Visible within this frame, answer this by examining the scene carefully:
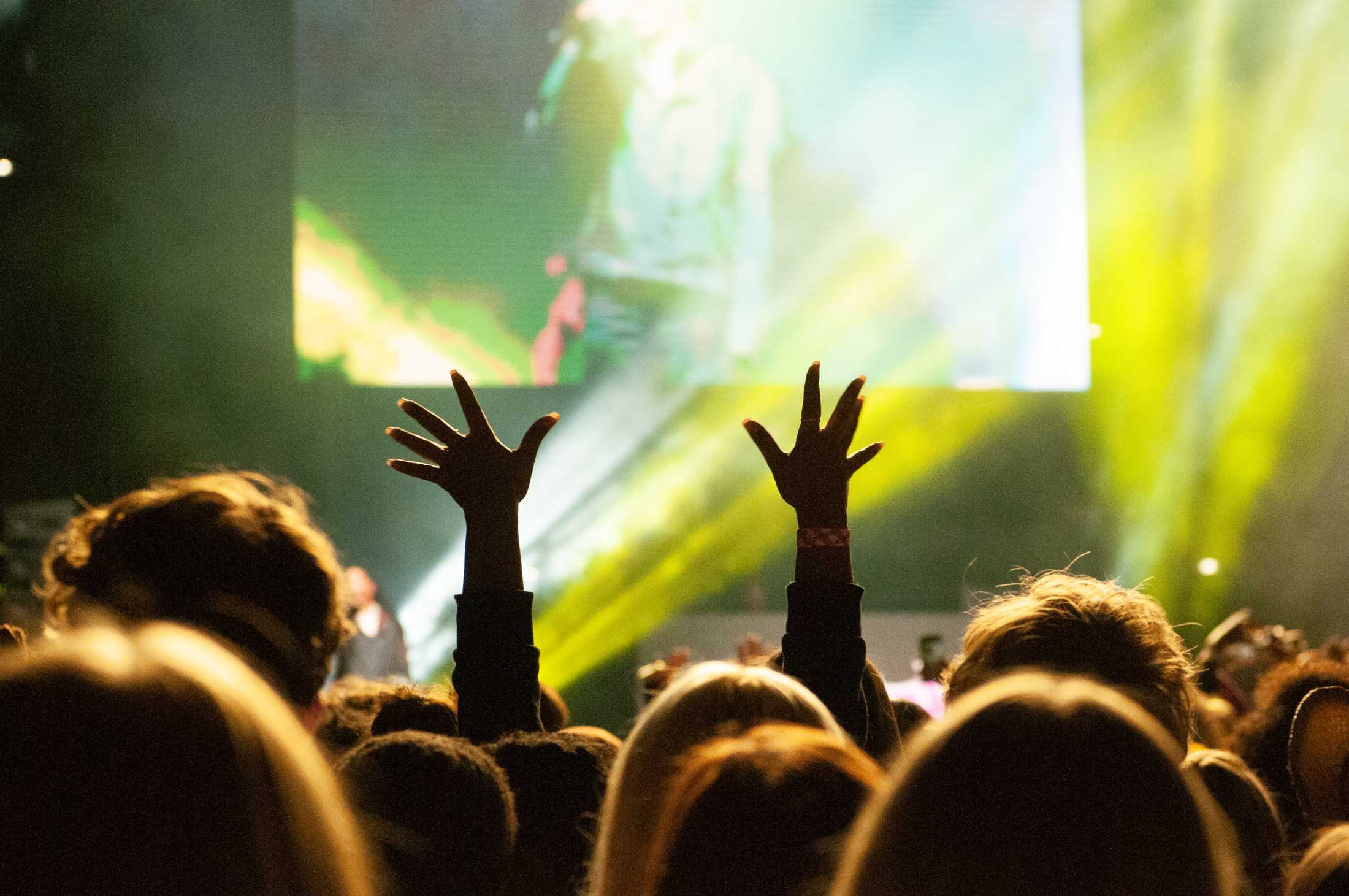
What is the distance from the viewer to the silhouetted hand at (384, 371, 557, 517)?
185 centimetres

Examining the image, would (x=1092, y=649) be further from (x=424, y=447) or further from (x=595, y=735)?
(x=424, y=447)

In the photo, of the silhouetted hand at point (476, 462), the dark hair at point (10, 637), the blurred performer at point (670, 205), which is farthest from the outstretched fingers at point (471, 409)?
the blurred performer at point (670, 205)

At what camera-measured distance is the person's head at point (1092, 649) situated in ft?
5.21

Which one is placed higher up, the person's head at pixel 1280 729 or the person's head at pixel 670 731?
the person's head at pixel 670 731

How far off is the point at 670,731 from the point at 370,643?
5.89 meters

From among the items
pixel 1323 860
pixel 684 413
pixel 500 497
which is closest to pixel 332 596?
pixel 500 497

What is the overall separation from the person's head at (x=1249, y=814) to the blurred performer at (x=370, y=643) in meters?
5.31

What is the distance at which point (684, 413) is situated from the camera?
7414 mm

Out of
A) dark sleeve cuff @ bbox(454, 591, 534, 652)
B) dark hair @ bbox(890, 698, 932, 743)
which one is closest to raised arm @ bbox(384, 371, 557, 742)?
dark sleeve cuff @ bbox(454, 591, 534, 652)

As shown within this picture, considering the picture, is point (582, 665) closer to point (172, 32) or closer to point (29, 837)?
point (172, 32)

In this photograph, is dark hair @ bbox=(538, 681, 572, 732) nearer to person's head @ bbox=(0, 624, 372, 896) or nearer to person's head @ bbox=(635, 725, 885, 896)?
person's head @ bbox=(635, 725, 885, 896)

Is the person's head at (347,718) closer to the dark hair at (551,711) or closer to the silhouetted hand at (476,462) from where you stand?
the silhouetted hand at (476,462)

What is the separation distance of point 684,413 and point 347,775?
20.5ft

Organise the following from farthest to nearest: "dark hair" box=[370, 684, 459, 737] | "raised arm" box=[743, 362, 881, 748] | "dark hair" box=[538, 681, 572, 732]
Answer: "dark hair" box=[538, 681, 572, 732]
"dark hair" box=[370, 684, 459, 737]
"raised arm" box=[743, 362, 881, 748]
